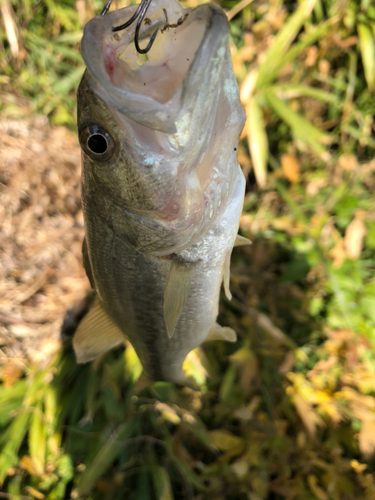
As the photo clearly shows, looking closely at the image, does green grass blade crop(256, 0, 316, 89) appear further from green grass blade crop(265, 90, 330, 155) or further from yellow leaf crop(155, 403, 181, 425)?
yellow leaf crop(155, 403, 181, 425)

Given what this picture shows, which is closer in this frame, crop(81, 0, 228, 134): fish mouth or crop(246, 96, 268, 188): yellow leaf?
crop(81, 0, 228, 134): fish mouth

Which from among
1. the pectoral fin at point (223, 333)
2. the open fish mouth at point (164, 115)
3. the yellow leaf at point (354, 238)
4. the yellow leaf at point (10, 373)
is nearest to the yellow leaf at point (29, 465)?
the yellow leaf at point (10, 373)

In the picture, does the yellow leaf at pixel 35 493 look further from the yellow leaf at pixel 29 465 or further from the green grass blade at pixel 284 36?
the green grass blade at pixel 284 36

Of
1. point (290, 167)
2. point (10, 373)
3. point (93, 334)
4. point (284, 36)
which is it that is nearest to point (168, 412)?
point (10, 373)

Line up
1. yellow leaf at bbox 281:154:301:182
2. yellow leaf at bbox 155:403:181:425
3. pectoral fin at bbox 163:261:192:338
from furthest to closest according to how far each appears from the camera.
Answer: yellow leaf at bbox 281:154:301:182
yellow leaf at bbox 155:403:181:425
pectoral fin at bbox 163:261:192:338

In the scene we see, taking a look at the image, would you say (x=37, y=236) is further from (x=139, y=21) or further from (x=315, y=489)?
(x=315, y=489)

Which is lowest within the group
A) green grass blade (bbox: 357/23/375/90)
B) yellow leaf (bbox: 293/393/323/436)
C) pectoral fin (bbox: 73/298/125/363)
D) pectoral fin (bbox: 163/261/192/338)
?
yellow leaf (bbox: 293/393/323/436)

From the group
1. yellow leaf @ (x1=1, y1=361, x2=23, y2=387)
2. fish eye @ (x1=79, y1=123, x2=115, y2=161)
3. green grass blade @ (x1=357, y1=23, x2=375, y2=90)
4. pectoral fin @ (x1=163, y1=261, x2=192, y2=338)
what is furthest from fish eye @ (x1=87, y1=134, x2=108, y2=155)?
green grass blade @ (x1=357, y1=23, x2=375, y2=90)

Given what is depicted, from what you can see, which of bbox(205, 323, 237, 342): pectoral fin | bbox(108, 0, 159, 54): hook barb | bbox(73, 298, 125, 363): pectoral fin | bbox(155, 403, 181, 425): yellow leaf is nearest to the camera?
bbox(108, 0, 159, 54): hook barb
